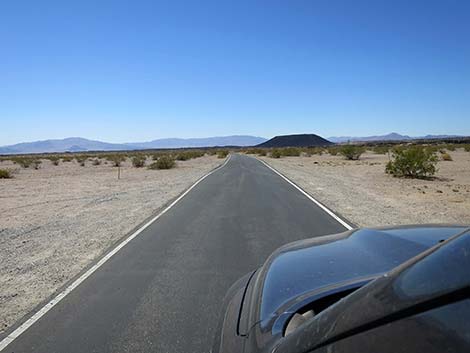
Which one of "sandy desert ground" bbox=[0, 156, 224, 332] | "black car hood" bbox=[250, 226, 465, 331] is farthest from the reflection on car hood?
"sandy desert ground" bbox=[0, 156, 224, 332]

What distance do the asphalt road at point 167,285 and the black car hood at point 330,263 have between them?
1.48 meters

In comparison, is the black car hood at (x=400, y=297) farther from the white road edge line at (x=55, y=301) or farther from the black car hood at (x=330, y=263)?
the white road edge line at (x=55, y=301)

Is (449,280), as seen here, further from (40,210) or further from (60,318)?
(40,210)

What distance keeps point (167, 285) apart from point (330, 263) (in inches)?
136

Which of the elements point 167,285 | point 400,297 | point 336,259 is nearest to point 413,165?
point 167,285

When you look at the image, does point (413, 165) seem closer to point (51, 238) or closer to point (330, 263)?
point (51, 238)

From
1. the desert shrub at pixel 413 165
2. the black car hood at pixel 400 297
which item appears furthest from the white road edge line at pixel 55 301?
the desert shrub at pixel 413 165

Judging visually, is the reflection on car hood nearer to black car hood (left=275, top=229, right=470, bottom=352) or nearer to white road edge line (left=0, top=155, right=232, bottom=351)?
black car hood (left=275, top=229, right=470, bottom=352)

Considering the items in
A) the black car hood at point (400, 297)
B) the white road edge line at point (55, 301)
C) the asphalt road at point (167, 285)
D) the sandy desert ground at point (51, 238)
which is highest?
the black car hood at point (400, 297)

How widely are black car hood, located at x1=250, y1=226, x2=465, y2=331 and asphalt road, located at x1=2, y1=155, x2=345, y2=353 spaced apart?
1481 mm

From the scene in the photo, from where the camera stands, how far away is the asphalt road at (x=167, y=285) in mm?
4434

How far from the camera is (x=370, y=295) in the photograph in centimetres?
164

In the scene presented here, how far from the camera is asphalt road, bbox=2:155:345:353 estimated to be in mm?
4434

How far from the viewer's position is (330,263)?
3.16 meters
